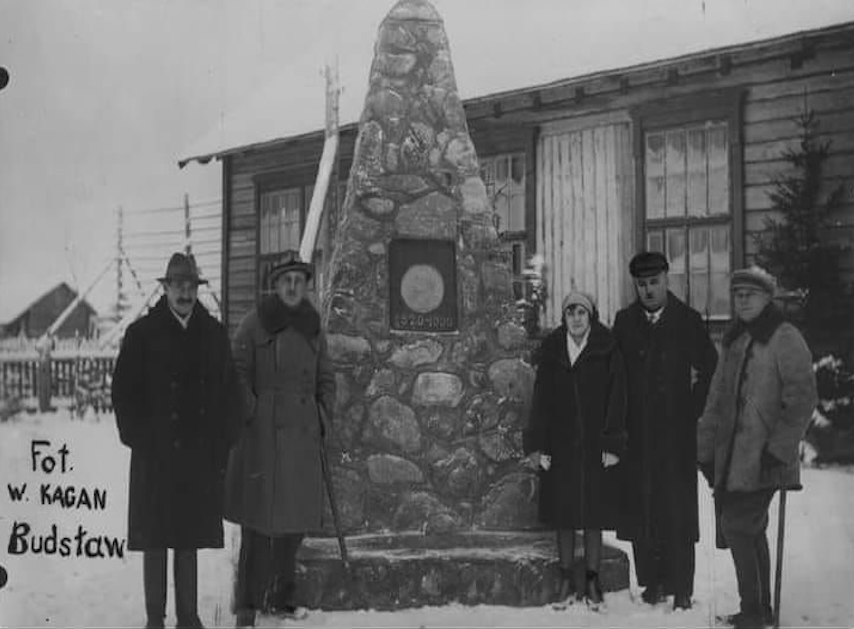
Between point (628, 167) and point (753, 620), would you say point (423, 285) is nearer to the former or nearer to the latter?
point (628, 167)

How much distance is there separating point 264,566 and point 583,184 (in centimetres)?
330

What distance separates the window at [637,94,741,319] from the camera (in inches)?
233

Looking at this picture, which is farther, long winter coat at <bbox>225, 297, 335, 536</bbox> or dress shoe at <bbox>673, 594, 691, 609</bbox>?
dress shoe at <bbox>673, 594, 691, 609</bbox>

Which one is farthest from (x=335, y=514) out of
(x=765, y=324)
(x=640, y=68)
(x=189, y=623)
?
(x=640, y=68)

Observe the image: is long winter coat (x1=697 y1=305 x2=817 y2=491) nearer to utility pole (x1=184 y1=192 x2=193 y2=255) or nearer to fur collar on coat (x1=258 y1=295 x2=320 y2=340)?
fur collar on coat (x1=258 y1=295 x2=320 y2=340)

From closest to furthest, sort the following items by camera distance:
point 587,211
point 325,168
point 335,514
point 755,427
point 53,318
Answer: point 755,427, point 335,514, point 53,318, point 325,168, point 587,211

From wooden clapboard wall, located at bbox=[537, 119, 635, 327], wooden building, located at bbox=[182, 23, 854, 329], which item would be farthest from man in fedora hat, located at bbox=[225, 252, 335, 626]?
wooden clapboard wall, located at bbox=[537, 119, 635, 327]

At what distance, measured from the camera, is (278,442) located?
498cm

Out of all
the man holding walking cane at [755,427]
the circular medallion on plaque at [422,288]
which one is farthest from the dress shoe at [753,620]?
the circular medallion on plaque at [422,288]

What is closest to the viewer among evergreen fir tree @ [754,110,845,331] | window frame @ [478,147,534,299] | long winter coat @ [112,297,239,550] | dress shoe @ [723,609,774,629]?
long winter coat @ [112,297,239,550]

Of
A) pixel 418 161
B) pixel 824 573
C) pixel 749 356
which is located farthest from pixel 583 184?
pixel 824 573

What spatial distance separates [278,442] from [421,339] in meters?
1.12

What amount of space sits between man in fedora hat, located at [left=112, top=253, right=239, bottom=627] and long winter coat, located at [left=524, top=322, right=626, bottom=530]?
1730 mm

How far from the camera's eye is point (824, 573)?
5.14 metres
